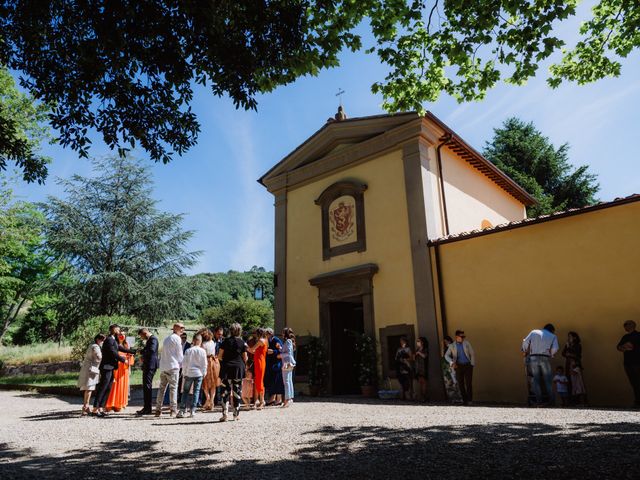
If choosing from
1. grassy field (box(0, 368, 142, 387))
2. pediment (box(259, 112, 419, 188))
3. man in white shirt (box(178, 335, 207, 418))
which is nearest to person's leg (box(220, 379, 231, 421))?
man in white shirt (box(178, 335, 207, 418))

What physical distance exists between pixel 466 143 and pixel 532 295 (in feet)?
19.7

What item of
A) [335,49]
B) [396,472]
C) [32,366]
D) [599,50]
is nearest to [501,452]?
[396,472]

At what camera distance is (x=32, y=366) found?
2183cm

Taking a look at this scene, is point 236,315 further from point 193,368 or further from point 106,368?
point 193,368

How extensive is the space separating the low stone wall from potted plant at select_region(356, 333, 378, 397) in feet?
47.5

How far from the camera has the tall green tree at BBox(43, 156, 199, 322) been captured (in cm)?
2109

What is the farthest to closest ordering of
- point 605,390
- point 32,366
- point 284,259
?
point 32,366, point 284,259, point 605,390

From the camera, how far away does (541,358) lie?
9000mm

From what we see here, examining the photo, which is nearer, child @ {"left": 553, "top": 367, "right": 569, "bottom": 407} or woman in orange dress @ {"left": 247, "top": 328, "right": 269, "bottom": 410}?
child @ {"left": 553, "top": 367, "right": 569, "bottom": 407}

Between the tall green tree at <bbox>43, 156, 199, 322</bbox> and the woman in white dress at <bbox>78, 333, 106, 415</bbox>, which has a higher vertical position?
the tall green tree at <bbox>43, 156, 199, 322</bbox>

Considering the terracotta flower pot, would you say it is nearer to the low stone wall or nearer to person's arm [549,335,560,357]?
person's arm [549,335,560,357]

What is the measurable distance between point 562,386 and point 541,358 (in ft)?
2.35

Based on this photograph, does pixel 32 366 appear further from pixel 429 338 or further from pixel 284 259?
pixel 429 338

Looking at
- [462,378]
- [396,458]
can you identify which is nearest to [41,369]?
[462,378]
